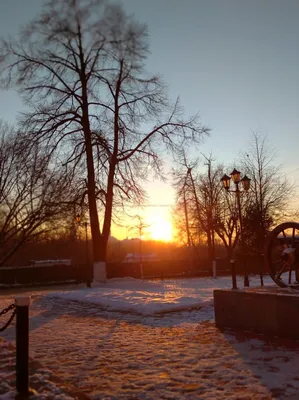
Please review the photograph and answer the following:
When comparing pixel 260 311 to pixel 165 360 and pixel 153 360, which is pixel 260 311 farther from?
pixel 153 360

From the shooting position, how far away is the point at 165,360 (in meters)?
6.73

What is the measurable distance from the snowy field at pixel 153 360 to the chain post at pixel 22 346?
189mm

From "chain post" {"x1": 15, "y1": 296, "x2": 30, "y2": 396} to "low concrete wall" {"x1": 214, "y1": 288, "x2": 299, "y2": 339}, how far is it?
4654mm

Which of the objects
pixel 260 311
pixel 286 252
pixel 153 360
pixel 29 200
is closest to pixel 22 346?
pixel 153 360

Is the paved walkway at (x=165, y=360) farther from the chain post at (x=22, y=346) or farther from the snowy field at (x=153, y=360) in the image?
the chain post at (x=22, y=346)

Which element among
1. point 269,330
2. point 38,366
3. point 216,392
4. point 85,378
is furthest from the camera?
point 269,330

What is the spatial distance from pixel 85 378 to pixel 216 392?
180 cm

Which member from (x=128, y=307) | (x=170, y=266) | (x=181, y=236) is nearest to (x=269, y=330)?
(x=128, y=307)

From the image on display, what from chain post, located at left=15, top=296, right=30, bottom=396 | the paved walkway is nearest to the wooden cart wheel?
the paved walkway

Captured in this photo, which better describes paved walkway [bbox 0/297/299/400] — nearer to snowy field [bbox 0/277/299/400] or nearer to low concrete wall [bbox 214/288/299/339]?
snowy field [bbox 0/277/299/400]

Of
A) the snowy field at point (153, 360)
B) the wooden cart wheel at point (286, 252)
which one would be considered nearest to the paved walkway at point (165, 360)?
the snowy field at point (153, 360)

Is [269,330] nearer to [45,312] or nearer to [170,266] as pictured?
[45,312]

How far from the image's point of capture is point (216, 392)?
198 inches

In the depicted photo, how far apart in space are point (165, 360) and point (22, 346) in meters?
2.39
